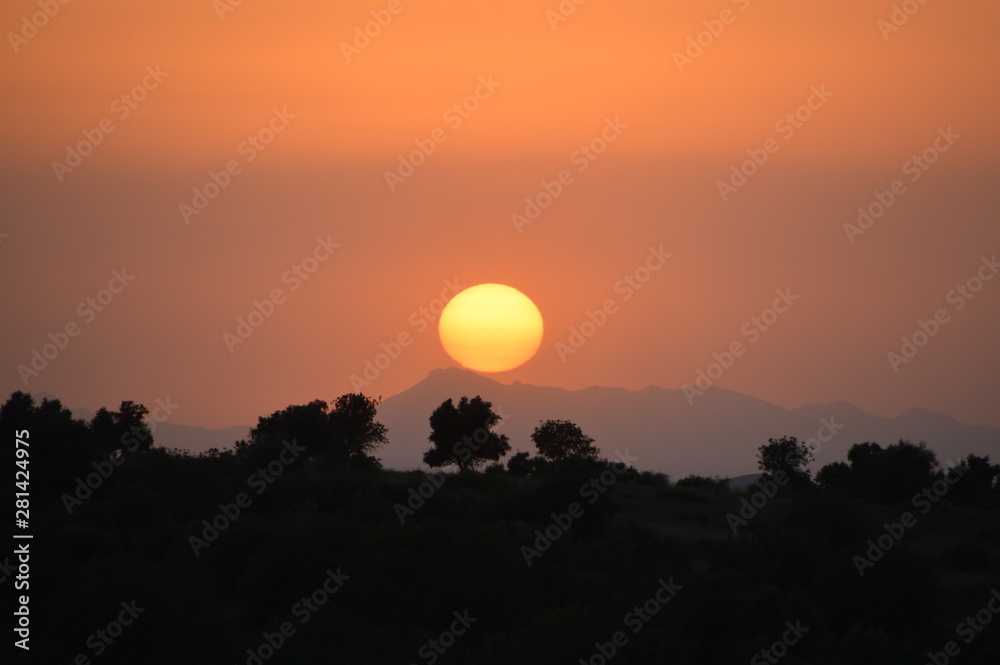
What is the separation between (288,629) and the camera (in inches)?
896

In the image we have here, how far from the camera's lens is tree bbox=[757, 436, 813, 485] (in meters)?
68.9

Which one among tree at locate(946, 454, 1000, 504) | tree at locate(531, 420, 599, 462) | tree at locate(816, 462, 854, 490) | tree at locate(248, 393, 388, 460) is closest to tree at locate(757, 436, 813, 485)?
tree at locate(816, 462, 854, 490)

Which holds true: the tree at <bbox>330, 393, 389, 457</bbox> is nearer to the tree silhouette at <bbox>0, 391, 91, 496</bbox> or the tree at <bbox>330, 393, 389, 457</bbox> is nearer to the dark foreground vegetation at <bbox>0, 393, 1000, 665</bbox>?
the dark foreground vegetation at <bbox>0, 393, 1000, 665</bbox>

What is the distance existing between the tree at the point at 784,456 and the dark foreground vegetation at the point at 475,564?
13.8 metres

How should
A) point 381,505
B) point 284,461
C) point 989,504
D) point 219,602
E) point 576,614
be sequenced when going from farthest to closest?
point 989,504, point 284,461, point 381,505, point 219,602, point 576,614

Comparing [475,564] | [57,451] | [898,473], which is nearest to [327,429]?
[57,451]

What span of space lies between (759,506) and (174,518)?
25.7 metres

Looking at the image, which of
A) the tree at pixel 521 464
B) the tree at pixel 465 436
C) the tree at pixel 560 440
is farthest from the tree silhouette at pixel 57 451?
the tree at pixel 560 440

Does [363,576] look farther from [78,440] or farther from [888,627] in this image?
[78,440]

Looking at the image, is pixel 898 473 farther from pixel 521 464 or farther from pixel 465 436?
pixel 465 436

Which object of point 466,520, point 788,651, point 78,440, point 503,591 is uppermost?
point 78,440

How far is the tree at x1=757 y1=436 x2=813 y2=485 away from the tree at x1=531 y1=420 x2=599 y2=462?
12114 mm

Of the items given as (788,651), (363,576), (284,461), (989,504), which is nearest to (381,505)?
(363,576)

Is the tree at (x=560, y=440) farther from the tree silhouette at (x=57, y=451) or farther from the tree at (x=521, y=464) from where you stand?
the tree silhouette at (x=57, y=451)
